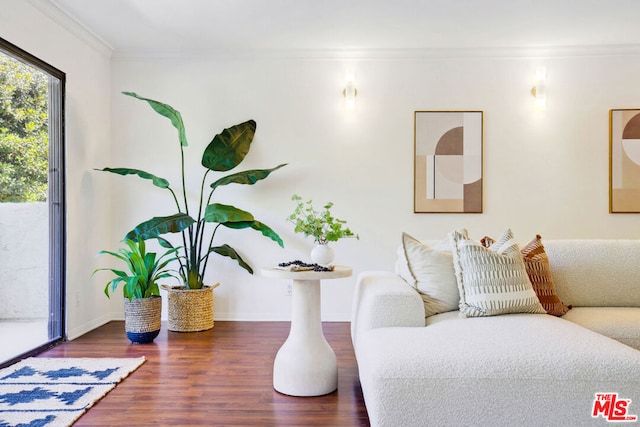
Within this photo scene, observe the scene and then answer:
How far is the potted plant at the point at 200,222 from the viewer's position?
12.7 feet

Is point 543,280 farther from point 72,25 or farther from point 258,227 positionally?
point 72,25

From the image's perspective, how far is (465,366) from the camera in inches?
71.5

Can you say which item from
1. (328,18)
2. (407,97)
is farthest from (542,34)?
(328,18)

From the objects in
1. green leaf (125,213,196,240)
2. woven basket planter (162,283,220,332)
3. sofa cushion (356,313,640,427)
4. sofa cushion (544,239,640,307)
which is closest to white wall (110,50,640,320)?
woven basket planter (162,283,220,332)

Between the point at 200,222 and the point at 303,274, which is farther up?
the point at 200,222

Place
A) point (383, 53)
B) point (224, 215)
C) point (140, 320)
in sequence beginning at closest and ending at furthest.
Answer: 1. point (140, 320)
2. point (224, 215)
3. point (383, 53)

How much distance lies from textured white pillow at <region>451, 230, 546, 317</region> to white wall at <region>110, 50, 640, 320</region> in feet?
5.75

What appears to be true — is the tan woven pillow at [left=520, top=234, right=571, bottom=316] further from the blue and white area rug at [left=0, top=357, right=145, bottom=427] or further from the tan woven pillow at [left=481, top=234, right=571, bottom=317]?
the blue and white area rug at [left=0, top=357, right=145, bottom=427]

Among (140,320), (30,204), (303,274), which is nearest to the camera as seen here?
(303,274)

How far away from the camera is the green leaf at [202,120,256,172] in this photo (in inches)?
161

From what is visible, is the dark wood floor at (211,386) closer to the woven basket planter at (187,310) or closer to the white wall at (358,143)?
the woven basket planter at (187,310)

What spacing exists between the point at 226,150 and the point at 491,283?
245cm

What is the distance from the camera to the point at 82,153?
396cm

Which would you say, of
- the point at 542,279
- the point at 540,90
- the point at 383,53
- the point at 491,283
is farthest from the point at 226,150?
the point at 540,90
